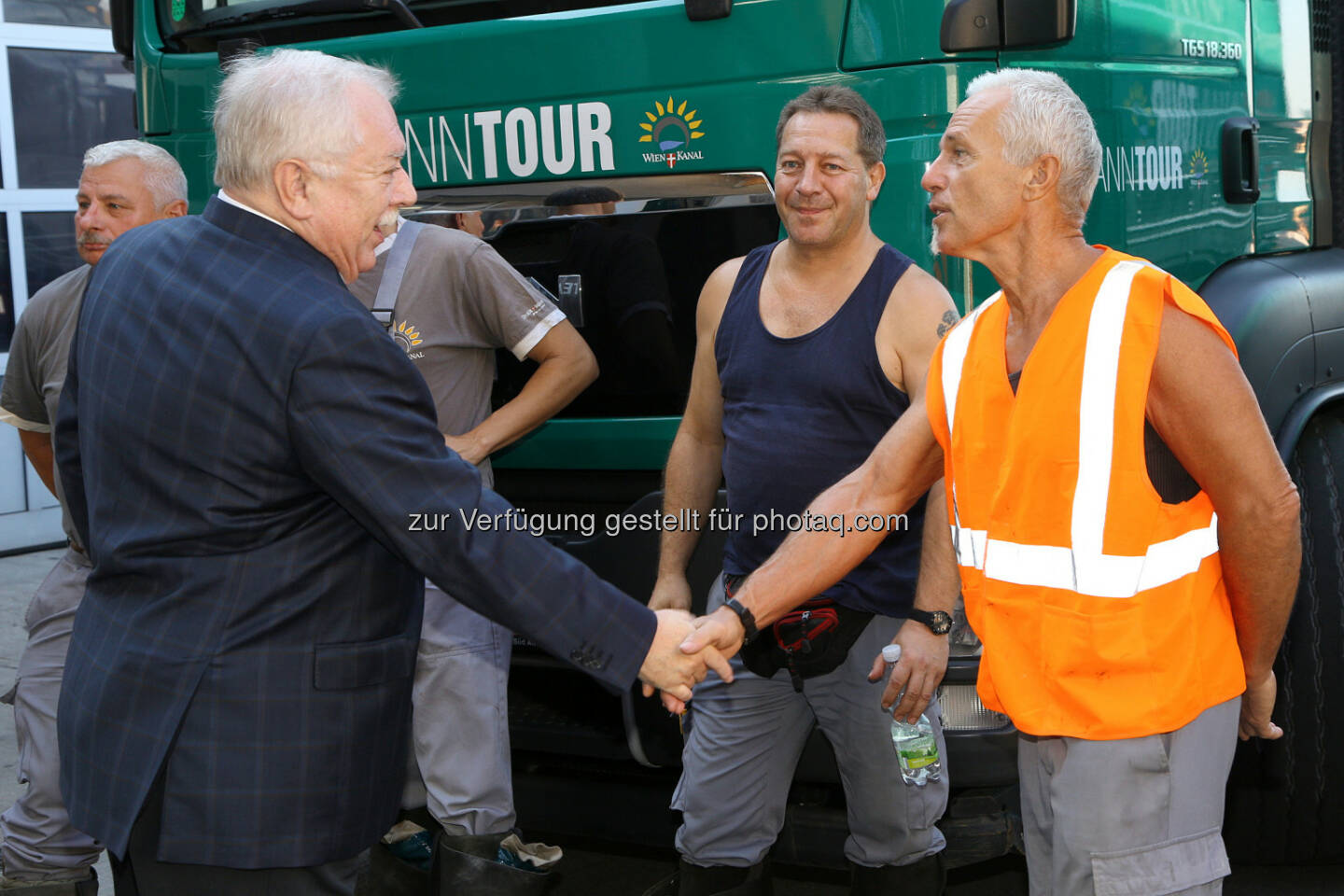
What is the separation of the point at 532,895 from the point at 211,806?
141cm

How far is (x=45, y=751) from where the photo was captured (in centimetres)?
337

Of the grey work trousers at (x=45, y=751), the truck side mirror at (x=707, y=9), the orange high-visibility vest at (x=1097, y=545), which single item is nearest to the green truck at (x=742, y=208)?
the truck side mirror at (x=707, y=9)

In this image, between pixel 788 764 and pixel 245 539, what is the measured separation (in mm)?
1378

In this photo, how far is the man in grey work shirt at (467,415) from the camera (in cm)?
333

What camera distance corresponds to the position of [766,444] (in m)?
2.96

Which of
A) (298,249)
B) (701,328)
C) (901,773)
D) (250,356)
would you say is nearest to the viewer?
(250,356)

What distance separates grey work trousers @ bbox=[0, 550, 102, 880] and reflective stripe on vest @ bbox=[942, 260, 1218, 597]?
2.27 m

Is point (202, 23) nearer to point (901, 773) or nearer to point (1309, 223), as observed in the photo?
point (901, 773)

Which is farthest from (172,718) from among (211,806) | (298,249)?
(298,249)

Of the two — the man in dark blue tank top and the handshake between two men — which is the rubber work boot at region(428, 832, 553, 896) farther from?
the handshake between two men

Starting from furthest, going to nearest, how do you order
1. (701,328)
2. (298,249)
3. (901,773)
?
(701,328) < (901,773) < (298,249)

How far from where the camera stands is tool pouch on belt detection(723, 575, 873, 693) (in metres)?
2.91

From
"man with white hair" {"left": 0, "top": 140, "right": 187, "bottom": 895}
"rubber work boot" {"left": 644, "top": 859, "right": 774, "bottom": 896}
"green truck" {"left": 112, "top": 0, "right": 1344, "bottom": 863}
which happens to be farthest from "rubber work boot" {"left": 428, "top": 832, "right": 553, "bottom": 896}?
"man with white hair" {"left": 0, "top": 140, "right": 187, "bottom": 895}

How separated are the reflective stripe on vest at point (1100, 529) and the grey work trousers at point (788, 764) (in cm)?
82
